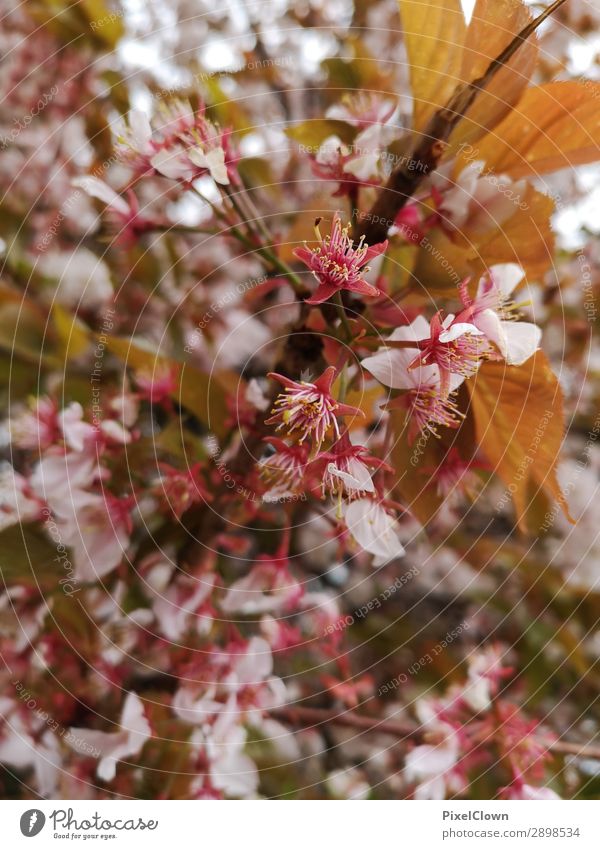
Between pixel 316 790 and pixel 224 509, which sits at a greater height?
pixel 224 509

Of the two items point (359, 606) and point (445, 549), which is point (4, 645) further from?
point (445, 549)

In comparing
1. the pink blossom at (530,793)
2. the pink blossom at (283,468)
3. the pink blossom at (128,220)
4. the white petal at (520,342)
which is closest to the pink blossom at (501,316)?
the white petal at (520,342)

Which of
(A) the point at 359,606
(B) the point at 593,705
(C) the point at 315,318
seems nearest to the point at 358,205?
(C) the point at 315,318

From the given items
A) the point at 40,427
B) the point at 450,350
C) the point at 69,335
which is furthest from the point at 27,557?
the point at 450,350

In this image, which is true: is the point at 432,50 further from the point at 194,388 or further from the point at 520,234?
the point at 194,388

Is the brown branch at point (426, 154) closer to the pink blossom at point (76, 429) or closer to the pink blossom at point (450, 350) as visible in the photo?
the pink blossom at point (450, 350)

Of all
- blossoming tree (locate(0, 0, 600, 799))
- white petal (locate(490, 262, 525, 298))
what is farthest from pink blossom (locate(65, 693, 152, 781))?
white petal (locate(490, 262, 525, 298))

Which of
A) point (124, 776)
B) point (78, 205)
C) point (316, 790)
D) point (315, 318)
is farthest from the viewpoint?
point (78, 205)
